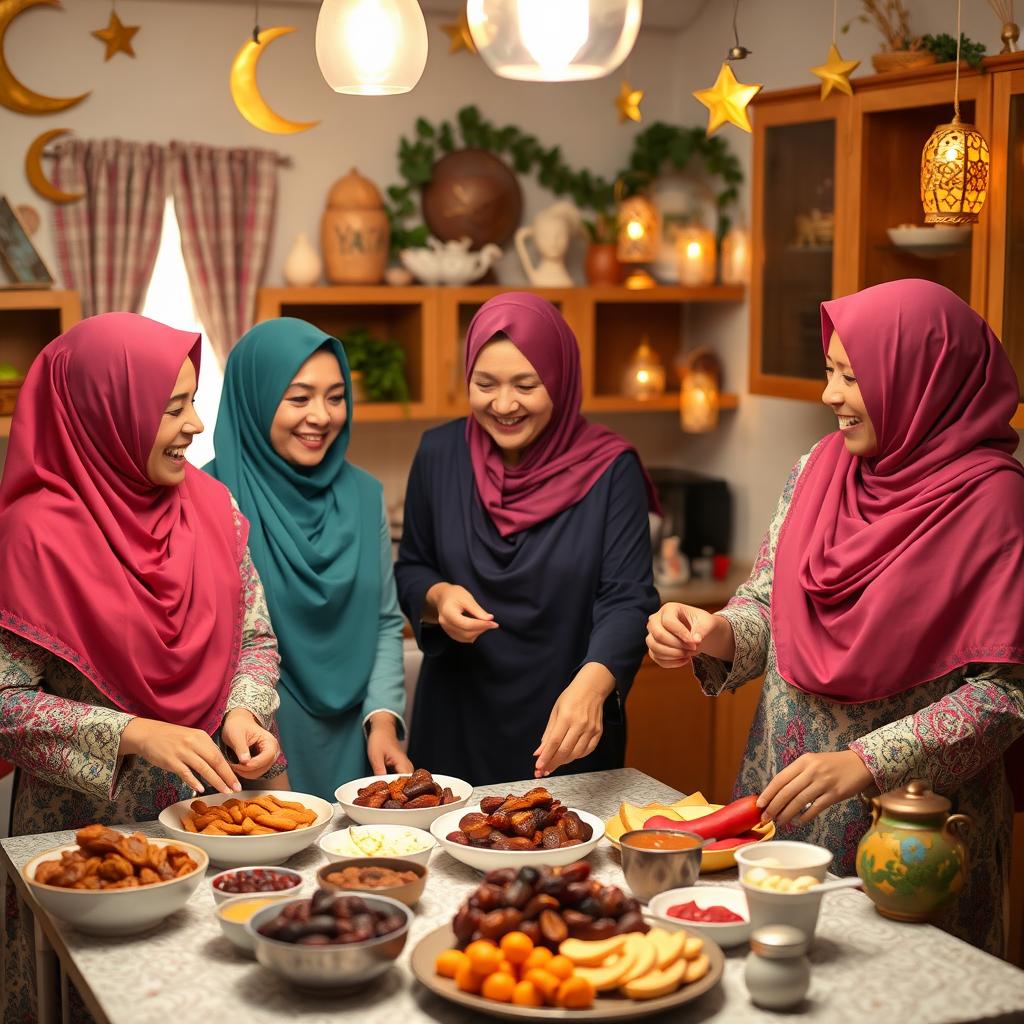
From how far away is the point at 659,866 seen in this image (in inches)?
67.4

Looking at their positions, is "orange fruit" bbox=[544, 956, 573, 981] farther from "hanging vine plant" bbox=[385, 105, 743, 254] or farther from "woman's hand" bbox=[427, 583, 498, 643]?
"hanging vine plant" bbox=[385, 105, 743, 254]

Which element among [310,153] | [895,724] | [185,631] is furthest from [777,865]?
[310,153]

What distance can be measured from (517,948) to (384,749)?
1018 mm

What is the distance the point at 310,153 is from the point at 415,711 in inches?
80.3

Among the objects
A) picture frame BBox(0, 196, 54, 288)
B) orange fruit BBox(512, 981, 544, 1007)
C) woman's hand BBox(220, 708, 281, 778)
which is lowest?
orange fruit BBox(512, 981, 544, 1007)

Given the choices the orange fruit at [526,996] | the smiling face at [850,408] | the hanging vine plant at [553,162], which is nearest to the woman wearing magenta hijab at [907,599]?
the smiling face at [850,408]

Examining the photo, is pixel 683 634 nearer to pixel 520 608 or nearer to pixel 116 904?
pixel 520 608

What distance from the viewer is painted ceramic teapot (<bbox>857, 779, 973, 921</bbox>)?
1.67 metres

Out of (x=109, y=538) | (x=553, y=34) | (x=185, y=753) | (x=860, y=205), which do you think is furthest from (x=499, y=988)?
(x=860, y=205)

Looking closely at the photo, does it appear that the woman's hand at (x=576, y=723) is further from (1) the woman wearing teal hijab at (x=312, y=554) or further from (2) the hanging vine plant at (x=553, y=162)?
(2) the hanging vine plant at (x=553, y=162)

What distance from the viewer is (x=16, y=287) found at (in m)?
3.68

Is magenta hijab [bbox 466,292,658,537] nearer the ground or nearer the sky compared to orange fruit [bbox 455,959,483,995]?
nearer the sky

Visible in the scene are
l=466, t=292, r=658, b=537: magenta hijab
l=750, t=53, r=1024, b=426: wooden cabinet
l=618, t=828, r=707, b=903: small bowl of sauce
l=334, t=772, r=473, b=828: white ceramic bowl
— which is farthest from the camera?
l=750, t=53, r=1024, b=426: wooden cabinet

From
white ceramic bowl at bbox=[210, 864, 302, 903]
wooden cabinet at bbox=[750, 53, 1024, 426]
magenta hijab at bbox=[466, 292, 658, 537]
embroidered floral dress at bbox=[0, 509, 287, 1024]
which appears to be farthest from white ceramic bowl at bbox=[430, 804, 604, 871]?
wooden cabinet at bbox=[750, 53, 1024, 426]
